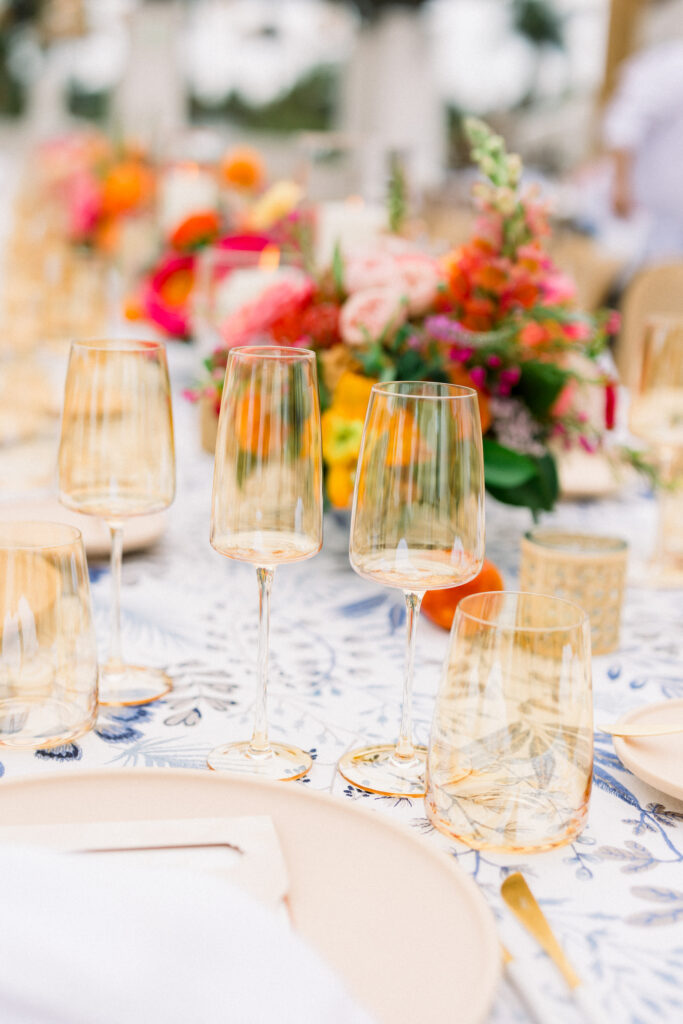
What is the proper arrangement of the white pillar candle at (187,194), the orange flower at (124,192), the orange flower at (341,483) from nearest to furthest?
1. the orange flower at (341,483)
2. the white pillar candle at (187,194)
3. the orange flower at (124,192)

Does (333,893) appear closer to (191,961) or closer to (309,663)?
(191,961)

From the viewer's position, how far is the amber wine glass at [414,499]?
2.13 ft

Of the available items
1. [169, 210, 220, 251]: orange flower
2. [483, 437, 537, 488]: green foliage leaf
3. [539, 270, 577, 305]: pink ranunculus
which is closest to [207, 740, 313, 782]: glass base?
[483, 437, 537, 488]: green foliage leaf

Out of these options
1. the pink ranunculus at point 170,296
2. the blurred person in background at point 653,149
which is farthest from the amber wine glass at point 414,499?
the blurred person in background at point 653,149

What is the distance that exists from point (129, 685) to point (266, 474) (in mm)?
239

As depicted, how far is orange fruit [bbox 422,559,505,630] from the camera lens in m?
0.94

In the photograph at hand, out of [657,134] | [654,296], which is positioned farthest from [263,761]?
[657,134]

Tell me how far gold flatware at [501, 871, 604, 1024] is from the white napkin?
5.9 inches

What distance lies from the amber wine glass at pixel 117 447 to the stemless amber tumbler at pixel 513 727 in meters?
0.30

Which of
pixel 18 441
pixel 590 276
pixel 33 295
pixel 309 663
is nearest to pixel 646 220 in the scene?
pixel 590 276

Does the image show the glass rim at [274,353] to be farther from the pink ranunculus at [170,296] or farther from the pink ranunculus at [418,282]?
the pink ranunculus at [170,296]

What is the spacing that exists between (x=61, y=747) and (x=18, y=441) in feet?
2.91

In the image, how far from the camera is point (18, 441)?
152cm

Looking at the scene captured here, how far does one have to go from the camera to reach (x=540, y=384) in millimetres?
1122
